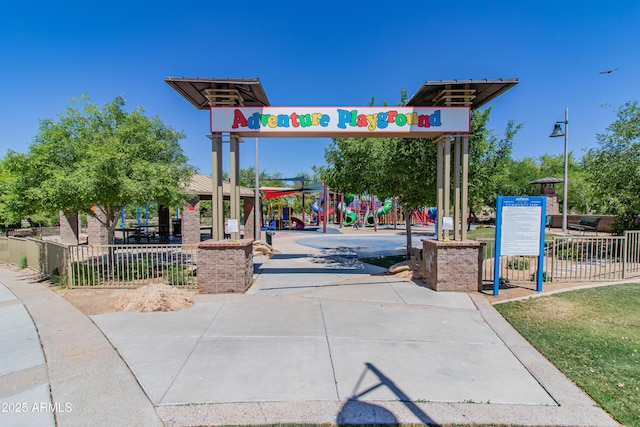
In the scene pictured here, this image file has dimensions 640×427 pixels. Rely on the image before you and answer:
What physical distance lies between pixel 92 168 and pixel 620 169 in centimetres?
1593

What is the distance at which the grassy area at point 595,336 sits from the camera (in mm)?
3488

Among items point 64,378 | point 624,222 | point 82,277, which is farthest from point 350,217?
point 64,378

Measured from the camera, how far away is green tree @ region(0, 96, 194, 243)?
324 inches

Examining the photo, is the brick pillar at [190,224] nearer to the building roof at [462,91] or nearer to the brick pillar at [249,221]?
the brick pillar at [249,221]

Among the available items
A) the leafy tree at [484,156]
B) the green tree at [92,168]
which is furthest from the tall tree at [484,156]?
the green tree at [92,168]

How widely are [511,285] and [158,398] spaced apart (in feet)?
25.7

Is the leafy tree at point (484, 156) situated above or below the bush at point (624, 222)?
above

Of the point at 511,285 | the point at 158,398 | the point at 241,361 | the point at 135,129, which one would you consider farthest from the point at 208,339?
the point at 135,129

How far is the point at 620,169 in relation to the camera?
37.2ft

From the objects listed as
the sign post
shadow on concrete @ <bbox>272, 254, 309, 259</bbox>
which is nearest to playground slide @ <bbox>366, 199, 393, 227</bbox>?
shadow on concrete @ <bbox>272, 254, 309, 259</bbox>

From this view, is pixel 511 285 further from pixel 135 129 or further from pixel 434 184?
pixel 135 129

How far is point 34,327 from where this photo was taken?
554 centimetres

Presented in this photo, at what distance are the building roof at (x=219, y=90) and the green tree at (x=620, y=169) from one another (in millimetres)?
11957

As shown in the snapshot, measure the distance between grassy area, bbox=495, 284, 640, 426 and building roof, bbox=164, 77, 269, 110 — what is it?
272 inches
